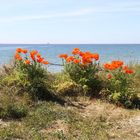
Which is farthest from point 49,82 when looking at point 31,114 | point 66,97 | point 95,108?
point 31,114

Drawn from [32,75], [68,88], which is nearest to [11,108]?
[32,75]

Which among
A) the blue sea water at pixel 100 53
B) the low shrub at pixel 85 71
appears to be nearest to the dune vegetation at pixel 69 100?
the low shrub at pixel 85 71

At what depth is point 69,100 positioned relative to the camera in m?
10.9

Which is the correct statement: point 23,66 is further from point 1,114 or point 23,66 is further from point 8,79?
point 1,114

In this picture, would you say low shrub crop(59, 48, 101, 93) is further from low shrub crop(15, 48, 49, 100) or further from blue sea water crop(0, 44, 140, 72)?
blue sea water crop(0, 44, 140, 72)

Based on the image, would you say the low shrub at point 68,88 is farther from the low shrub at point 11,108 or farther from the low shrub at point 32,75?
the low shrub at point 11,108

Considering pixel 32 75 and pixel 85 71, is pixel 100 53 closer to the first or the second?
pixel 85 71

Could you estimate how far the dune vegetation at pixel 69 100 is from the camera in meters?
8.25

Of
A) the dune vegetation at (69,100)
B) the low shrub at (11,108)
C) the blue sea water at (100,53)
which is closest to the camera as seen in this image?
the dune vegetation at (69,100)

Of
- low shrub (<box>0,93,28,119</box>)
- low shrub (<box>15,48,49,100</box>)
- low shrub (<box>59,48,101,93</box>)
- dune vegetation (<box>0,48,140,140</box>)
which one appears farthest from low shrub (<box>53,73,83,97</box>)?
low shrub (<box>0,93,28,119</box>)

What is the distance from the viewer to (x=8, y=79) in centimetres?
1098

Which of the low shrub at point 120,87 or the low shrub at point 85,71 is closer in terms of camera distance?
the low shrub at point 120,87

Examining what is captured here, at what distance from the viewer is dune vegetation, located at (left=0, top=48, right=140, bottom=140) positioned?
8.25 metres

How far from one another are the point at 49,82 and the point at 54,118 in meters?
2.79
